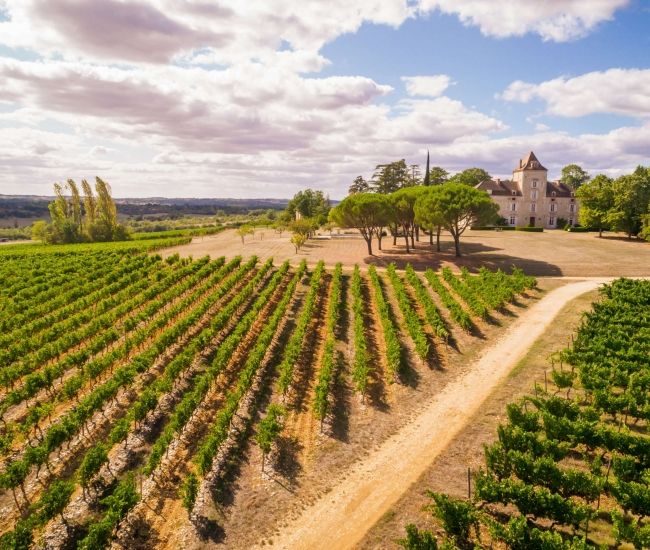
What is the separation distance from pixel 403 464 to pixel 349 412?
4.89 meters

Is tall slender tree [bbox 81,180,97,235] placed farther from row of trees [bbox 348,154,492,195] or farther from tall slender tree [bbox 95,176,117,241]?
row of trees [bbox 348,154,492,195]

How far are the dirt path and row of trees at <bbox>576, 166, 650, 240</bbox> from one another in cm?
5368

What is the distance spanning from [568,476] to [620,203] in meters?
69.7

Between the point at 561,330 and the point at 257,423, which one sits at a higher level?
the point at 561,330

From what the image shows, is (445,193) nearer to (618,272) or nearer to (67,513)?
(618,272)

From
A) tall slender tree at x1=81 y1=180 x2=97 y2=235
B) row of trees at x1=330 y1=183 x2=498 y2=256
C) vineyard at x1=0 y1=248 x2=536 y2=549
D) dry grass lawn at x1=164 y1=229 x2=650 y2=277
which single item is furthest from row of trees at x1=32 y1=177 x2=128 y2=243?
row of trees at x1=330 y1=183 x2=498 y2=256

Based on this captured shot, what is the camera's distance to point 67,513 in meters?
15.7

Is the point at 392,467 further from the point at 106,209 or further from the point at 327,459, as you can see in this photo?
the point at 106,209

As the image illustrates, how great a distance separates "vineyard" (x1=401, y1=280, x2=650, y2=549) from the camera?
12809 mm

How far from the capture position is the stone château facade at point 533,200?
9325cm

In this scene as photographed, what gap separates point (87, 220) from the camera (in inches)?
3516

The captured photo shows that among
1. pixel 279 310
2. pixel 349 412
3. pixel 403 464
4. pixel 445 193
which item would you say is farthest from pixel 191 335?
pixel 445 193

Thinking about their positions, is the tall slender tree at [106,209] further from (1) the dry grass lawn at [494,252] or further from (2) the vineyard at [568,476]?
(2) the vineyard at [568,476]

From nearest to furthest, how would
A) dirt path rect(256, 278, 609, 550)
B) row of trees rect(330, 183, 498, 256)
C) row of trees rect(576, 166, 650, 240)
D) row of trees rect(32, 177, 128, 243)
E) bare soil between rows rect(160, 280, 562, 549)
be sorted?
dirt path rect(256, 278, 609, 550), bare soil between rows rect(160, 280, 562, 549), row of trees rect(330, 183, 498, 256), row of trees rect(576, 166, 650, 240), row of trees rect(32, 177, 128, 243)
